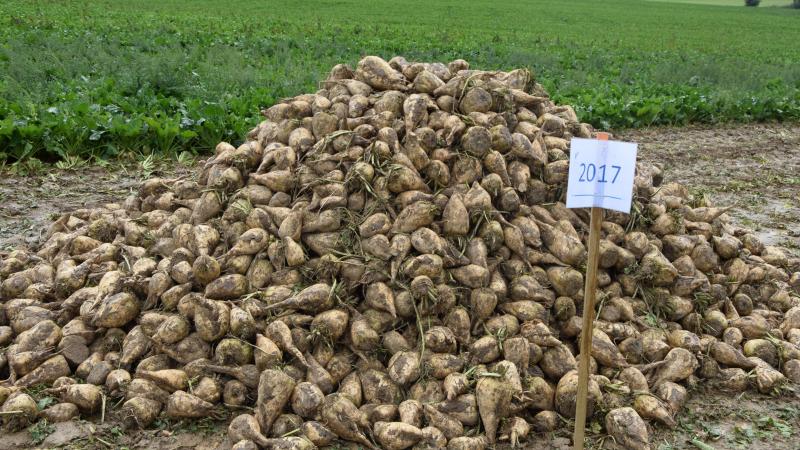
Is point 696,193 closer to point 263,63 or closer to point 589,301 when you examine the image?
point 589,301

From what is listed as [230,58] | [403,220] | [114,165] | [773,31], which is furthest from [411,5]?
[403,220]

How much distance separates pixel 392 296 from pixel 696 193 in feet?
11.1

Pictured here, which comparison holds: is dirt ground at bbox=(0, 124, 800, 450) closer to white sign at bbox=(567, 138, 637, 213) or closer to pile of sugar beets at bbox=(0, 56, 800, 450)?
pile of sugar beets at bbox=(0, 56, 800, 450)

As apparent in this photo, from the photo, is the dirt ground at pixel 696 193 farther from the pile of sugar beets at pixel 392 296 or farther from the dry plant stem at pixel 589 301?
the dry plant stem at pixel 589 301

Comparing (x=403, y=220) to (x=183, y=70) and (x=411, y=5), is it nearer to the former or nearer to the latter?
(x=183, y=70)

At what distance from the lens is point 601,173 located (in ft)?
9.64

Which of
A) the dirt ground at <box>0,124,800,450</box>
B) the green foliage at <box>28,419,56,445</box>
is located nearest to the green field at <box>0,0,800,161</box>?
the dirt ground at <box>0,124,800,450</box>

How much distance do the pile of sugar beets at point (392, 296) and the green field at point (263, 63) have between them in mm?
3544

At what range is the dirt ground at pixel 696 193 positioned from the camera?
3.47 metres

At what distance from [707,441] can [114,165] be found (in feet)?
20.9

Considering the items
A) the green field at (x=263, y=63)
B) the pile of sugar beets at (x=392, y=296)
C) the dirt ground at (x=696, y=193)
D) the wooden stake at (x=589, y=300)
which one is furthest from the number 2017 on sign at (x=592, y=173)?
the green field at (x=263, y=63)

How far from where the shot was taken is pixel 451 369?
11.8 ft

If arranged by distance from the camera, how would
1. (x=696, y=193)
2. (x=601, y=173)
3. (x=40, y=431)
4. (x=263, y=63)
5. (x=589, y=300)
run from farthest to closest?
(x=263, y=63)
(x=696, y=193)
(x=40, y=431)
(x=589, y=300)
(x=601, y=173)

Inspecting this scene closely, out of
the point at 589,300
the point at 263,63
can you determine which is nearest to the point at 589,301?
the point at 589,300
